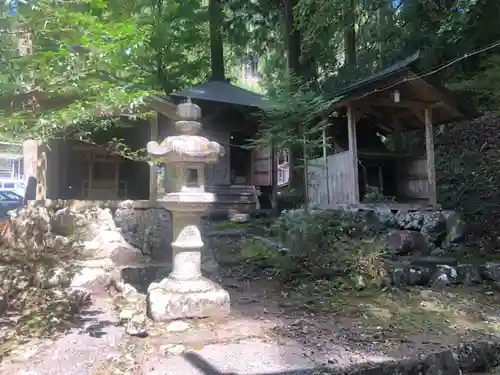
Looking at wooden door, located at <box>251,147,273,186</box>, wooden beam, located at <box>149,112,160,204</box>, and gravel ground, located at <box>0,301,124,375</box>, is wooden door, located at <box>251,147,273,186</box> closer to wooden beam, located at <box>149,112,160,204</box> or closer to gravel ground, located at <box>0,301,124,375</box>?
wooden beam, located at <box>149,112,160,204</box>

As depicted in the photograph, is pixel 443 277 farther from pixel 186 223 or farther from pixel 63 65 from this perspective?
pixel 63 65

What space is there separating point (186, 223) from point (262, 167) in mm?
7498

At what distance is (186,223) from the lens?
463cm

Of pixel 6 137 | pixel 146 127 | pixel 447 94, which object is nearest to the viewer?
pixel 6 137

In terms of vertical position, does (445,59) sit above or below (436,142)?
above

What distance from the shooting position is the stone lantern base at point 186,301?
426 cm

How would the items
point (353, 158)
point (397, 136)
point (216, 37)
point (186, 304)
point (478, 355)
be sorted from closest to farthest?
point (478, 355) → point (186, 304) → point (353, 158) → point (397, 136) → point (216, 37)

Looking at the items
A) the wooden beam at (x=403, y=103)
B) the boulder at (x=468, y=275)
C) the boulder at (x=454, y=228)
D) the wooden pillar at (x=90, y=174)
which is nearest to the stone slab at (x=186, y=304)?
the boulder at (x=468, y=275)

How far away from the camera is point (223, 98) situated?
442 inches

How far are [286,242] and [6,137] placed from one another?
4.63 metres

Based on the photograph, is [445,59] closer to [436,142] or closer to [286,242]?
[436,142]

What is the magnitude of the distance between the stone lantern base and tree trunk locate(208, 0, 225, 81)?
444 inches

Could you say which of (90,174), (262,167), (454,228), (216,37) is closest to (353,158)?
(454,228)

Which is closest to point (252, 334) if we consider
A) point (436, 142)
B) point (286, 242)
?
point (286, 242)
